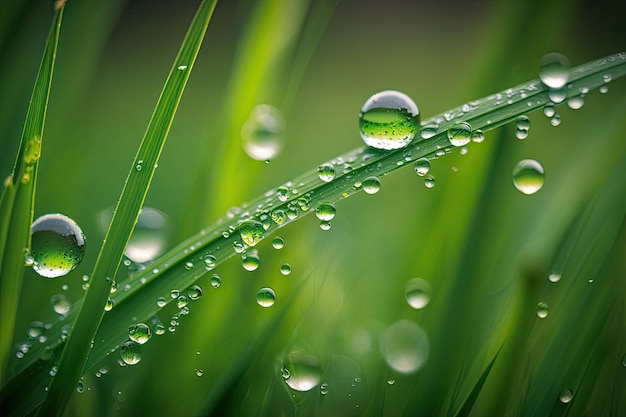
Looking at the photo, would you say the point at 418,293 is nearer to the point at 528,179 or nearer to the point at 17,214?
the point at 528,179

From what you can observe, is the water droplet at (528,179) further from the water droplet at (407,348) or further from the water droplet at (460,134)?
the water droplet at (407,348)

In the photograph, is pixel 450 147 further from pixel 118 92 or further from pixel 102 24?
pixel 118 92

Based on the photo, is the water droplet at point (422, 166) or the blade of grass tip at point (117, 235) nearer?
the blade of grass tip at point (117, 235)

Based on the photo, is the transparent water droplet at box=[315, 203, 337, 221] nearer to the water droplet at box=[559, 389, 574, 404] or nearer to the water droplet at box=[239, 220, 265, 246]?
the water droplet at box=[239, 220, 265, 246]

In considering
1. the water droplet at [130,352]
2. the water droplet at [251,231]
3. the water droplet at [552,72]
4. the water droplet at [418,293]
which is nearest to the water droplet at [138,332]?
the water droplet at [130,352]

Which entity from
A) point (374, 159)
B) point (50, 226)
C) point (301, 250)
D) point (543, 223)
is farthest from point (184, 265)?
point (543, 223)

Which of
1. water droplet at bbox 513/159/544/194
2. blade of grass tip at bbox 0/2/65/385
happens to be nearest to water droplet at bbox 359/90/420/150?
water droplet at bbox 513/159/544/194

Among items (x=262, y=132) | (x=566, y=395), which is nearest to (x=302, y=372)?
(x=566, y=395)
